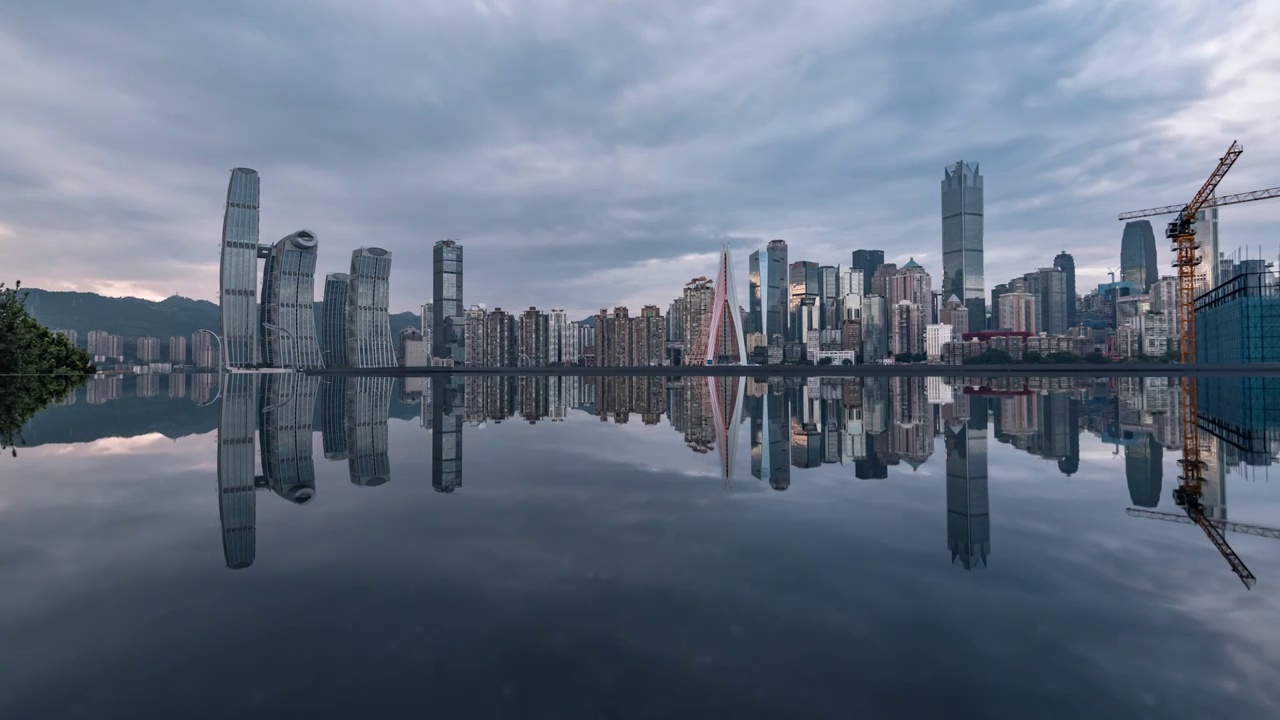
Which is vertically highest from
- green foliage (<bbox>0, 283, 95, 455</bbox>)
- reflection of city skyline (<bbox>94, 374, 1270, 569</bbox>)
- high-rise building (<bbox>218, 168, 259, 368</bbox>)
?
high-rise building (<bbox>218, 168, 259, 368</bbox>)

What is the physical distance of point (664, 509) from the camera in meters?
11.9

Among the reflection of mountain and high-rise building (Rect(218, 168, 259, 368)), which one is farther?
high-rise building (Rect(218, 168, 259, 368))

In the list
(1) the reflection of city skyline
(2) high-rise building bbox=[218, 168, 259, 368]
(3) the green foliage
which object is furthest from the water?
(2) high-rise building bbox=[218, 168, 259, 368]

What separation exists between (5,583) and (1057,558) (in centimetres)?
1394

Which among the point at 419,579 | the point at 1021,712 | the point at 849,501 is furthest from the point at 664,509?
the point at 1021,712

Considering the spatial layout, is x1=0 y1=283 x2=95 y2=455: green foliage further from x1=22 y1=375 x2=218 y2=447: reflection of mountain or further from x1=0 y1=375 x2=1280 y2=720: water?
x1=0 y1=375 x2=1280 y2=720: water

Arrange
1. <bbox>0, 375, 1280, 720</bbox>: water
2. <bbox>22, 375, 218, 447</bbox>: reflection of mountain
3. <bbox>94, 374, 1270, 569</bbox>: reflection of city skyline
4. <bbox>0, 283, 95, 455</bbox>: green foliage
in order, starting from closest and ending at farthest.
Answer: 1. <bbox>0, 375, 1280, 720</bbox>: water
2. <bbox>94, 374, 1270, 569</bbox>: reflection of city skyline
3. <bbox>22, 375, 218, 447</bbox>: reflection of mountain
4. <bbox>0, 283, 95, 455</bbox>: green foliage

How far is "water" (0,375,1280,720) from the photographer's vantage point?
493cm

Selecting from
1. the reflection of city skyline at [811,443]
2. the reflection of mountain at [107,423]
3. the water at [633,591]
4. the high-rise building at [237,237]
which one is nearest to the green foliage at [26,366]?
the reflection of mountain at [107,423]

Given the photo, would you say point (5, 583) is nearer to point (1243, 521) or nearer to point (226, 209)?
point (1243, 521)

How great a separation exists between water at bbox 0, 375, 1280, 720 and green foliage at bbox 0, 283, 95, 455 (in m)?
15.7

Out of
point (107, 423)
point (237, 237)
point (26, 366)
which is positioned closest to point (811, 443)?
point (107, 423)

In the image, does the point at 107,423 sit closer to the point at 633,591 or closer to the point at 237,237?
the point at 633,591

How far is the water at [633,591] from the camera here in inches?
194
